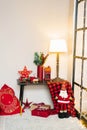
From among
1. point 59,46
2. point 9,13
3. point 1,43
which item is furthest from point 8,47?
point 59,46

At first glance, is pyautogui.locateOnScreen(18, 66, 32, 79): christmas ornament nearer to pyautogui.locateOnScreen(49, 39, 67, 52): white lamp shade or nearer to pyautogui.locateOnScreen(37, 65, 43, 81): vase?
pyautogui.locateOnScreen(37, 65, 43, 81): vase

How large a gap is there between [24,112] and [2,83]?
576mm

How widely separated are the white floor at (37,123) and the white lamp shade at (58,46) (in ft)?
3.11

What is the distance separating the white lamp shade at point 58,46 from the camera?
2989mm

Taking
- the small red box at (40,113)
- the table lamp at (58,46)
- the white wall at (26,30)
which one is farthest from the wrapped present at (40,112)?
the table lamp at (58,46)

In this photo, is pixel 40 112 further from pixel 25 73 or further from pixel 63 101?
pixel 25 73

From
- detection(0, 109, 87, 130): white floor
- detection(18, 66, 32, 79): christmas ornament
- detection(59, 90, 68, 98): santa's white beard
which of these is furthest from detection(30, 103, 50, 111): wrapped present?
detection(18, 66, 32, 79): christmas ornament

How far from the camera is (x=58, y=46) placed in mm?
2994

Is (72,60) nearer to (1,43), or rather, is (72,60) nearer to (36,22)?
(36,22)

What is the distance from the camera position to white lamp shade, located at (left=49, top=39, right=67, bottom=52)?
2.99 metres

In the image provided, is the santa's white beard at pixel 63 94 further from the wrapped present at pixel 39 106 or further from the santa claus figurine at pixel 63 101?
the wrapped present at pixel 39 106

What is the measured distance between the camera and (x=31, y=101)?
3.32 m

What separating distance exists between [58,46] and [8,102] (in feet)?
3.54

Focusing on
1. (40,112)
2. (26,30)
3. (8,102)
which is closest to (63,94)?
(40,112)
